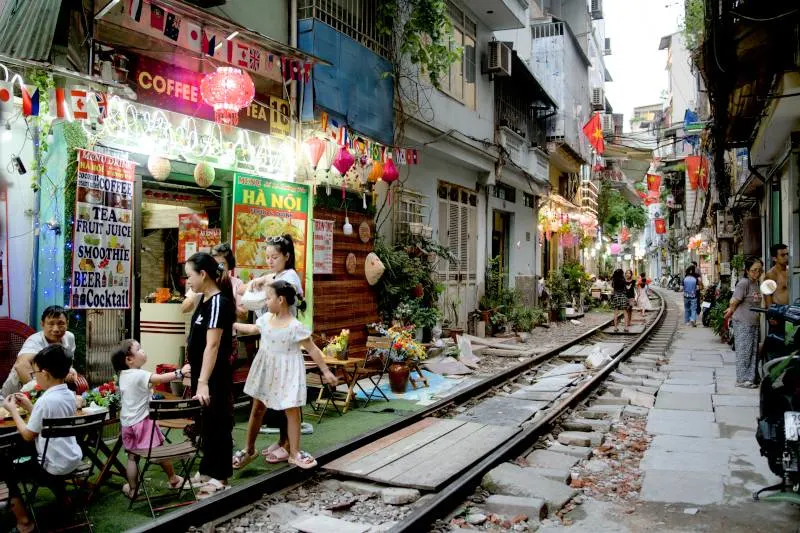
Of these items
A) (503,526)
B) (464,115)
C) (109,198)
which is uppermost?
(464,115)

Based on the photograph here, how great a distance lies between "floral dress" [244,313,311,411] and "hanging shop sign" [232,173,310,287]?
291 cm

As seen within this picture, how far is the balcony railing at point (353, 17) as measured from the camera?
992 cm

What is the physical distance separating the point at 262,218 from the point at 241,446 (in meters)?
3.42

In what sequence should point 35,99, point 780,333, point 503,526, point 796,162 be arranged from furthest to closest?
1. point 796,162
2. point 780,333
3. point 35,99
4. point 503,526

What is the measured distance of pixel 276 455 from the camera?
591cm

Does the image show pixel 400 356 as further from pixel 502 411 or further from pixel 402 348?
pixel 502 411

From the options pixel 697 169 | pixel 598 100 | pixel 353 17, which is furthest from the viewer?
pixel 598 100

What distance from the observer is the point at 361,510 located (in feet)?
16.9

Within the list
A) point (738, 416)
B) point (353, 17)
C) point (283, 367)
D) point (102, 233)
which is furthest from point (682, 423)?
point (353, 17)

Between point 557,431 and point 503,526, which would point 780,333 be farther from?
point 503,526

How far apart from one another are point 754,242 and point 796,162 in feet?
30.0

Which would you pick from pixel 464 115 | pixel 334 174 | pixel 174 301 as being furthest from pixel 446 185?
pixel 174 301

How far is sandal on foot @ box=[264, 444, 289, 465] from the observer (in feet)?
19.3

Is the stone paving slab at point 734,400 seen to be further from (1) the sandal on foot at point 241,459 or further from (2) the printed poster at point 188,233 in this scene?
(2) the printed poster at point 188,233
